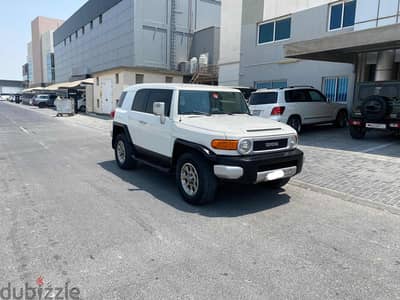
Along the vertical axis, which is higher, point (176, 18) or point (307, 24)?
point (176, 18)

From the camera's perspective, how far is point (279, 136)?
16.3 ft

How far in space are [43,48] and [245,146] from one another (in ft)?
279

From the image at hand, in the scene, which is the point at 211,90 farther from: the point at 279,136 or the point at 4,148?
the point at 4,148

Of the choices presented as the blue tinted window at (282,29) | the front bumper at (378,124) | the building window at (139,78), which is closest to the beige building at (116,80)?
the building window at (139,78)

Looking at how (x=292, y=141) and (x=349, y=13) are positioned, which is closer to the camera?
(x=292, y=141)

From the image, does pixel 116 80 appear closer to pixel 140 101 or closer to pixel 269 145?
pixel 140 101

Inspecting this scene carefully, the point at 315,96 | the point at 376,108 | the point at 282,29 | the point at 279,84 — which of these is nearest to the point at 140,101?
the point at 376,108

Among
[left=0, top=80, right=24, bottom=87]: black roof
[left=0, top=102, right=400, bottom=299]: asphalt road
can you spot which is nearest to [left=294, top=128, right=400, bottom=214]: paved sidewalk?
[left=0, top=102, right=400, bottom=299]: asphalt road

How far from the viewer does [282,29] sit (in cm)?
1742

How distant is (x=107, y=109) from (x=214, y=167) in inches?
915

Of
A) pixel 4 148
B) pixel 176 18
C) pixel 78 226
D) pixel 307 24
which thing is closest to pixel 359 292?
pixel 78 226

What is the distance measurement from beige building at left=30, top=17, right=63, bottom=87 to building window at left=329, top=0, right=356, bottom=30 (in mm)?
69393

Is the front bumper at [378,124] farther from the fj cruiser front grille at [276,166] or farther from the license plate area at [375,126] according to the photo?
the fj cruiser front grille at [276,166]

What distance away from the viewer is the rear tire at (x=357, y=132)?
35.2ft
